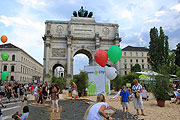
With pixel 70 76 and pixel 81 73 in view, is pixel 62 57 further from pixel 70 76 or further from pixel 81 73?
pixel 81 73

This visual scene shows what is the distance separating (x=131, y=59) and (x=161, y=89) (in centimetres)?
5004

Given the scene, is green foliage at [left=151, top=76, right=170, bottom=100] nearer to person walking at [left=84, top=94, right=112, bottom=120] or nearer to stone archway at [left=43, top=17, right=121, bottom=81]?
person walking at [left=84, top=94, right=112, bottom=120]

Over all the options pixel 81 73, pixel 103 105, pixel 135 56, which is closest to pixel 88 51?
pixel 81 73

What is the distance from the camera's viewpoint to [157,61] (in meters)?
32.8

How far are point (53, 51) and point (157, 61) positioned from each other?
2471cm

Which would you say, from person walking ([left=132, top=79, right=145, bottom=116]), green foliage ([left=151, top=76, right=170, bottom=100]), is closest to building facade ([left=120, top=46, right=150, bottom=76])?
green foliage ([left=151, top=76, right=170, bottom=100])

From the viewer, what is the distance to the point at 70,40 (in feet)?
120

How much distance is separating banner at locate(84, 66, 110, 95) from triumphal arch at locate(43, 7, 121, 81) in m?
18.0

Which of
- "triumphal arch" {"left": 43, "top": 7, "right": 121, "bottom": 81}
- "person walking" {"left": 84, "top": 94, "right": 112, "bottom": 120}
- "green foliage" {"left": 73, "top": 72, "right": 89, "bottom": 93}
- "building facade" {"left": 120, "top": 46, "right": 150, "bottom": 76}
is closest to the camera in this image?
"person walking" {"left": 84, "top": 94, "right": 112, "bottom": 120}

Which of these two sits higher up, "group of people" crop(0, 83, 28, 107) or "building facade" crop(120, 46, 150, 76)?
"building facade" crop(120, 46, 150, 76)

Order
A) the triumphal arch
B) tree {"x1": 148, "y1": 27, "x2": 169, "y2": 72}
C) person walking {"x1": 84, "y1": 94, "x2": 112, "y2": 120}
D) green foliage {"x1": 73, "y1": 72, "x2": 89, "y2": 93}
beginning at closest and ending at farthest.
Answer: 1. person walking {"x1": 84, "y1": 94, "x2": 112, "y2": 120}
2. green foliage {"x1": 73, "y1": 72, "x2": 89, "y2": 93}
3. tree {"x1": 148, "y1": 27, "x2": 169, "y2": 72}
4. the triumphal arch

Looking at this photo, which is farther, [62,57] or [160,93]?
[62,57]

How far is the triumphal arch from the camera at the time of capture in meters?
36.6

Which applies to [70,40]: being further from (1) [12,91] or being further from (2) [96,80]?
(1) [12,91]
